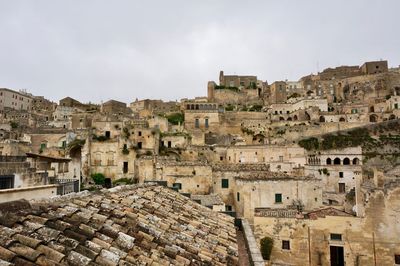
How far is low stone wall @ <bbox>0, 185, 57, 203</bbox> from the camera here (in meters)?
5.29

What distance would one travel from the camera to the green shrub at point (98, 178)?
3767cm

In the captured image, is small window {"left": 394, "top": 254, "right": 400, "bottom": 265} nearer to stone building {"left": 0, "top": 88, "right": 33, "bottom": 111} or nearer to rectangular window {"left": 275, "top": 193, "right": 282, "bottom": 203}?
rectangular window {"left": 275, "top": 193, "right": 282, "bottom": 203}

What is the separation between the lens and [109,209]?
5699mm

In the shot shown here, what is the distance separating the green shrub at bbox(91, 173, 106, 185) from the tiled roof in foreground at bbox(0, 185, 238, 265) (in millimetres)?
32131

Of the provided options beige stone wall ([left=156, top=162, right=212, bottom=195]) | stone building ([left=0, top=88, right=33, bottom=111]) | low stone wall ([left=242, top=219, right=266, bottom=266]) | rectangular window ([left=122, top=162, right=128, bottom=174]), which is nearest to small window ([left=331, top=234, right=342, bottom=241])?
beige stone wall ([left=156, top=162, right=212, bottom=195])

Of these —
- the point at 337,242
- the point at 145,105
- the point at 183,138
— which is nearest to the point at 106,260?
the point at 337,242

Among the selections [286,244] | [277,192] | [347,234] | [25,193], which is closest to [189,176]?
[277,192]

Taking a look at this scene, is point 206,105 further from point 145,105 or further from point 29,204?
point 29,204

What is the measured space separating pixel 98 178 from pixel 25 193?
32955mm

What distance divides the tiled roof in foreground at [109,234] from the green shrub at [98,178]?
105 feet

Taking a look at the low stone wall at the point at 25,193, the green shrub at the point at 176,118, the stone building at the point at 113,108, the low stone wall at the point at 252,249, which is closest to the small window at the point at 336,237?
the low stone wall at the point at 252,249

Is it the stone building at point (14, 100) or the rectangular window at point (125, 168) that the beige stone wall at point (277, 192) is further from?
the stone building at point (14, 100)

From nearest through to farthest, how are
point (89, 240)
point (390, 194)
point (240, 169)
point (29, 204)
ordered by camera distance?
point (89, 240) < point (29, 204) < point (390, 194) < point (240, 169)

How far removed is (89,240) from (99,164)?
36.6 m
